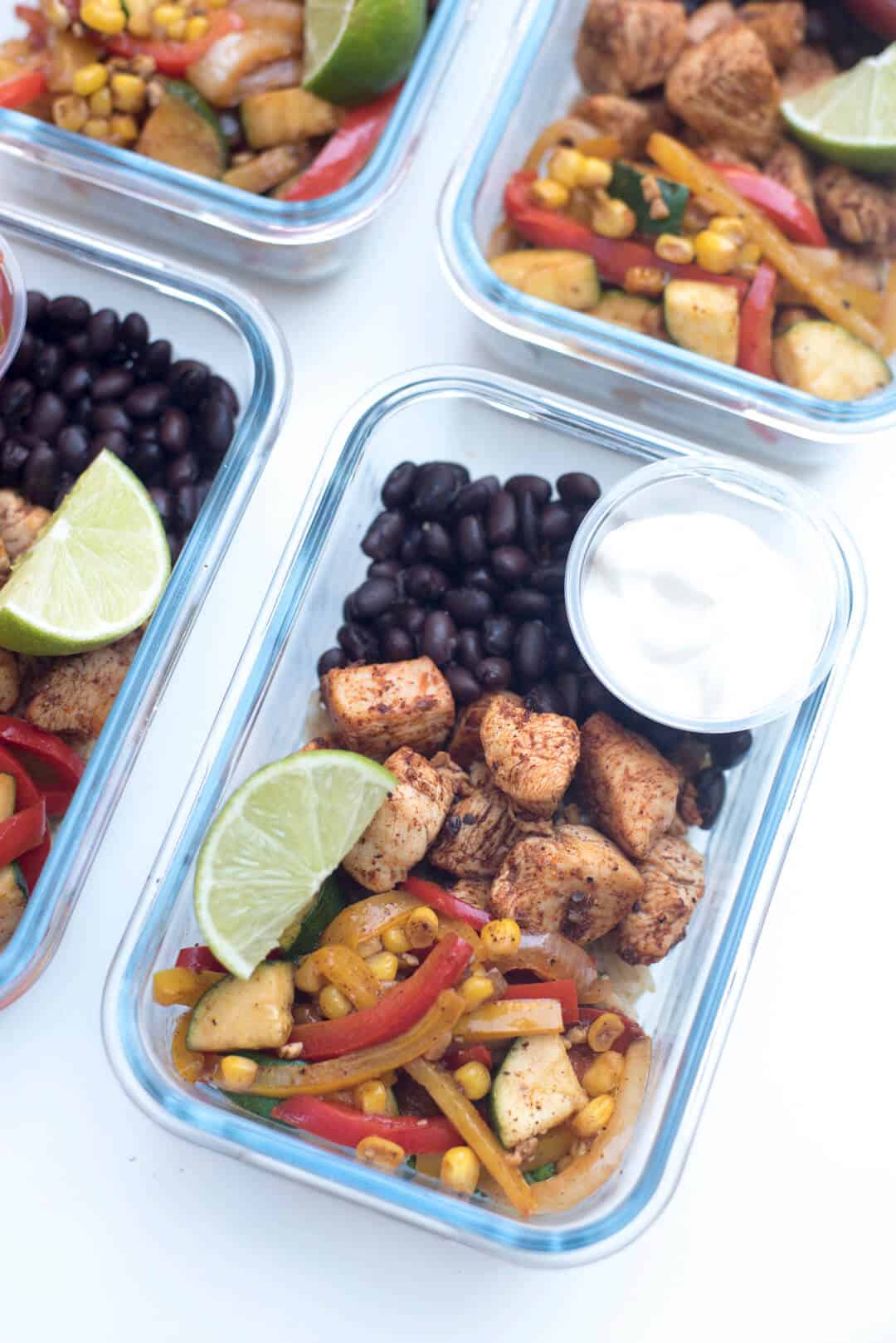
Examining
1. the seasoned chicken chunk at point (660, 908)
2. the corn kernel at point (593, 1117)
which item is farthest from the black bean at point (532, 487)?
the corn kernel at point (593, 1117)

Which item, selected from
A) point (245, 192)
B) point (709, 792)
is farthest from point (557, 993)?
point (245, 192)

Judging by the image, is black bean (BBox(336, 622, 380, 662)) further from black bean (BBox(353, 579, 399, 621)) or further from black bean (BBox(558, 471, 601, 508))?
black bean (BBox(558, 471, 601, 508))

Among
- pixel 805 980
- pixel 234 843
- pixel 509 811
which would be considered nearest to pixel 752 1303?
pixel 805 980

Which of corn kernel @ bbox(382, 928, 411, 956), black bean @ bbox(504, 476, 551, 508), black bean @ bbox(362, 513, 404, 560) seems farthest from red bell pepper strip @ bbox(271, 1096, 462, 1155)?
black bean @ bbox(504, 476, 551, 508)

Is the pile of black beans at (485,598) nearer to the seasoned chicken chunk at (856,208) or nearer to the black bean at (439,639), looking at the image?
the black bean at (439,639)

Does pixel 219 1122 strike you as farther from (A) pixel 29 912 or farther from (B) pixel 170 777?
(B) pixel 170 777

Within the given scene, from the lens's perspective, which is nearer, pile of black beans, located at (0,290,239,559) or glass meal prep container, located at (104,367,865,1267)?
glass meal prep container, located at (104,367,865,1267)

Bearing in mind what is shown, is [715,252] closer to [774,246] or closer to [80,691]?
[774,246]

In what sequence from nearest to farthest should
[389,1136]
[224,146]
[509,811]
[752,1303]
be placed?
1. [389,1136]
2. [509,811]
3. [752,1303]
4. [224,146]
